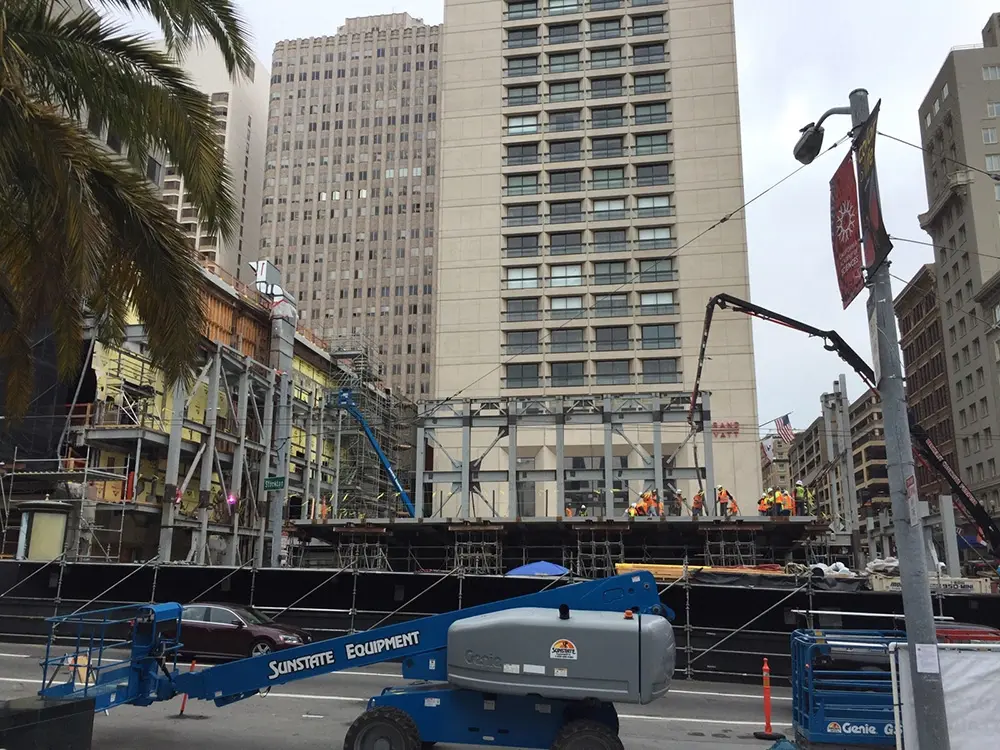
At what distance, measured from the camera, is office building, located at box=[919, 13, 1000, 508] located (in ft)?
237

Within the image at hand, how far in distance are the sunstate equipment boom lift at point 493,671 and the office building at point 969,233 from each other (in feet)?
232

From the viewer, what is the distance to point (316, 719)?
12133mm

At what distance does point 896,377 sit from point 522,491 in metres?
46.4

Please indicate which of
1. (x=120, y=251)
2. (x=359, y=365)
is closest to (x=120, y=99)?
(x=120, y=251)

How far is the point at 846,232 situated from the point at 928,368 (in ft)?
306

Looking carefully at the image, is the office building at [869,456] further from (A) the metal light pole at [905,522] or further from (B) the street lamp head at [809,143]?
(A) the metal light pole at [905,522]

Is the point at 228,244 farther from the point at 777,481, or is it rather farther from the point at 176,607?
the point at 777,481

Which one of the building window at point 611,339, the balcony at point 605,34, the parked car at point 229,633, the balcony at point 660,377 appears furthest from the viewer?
the balcony at point 605,34

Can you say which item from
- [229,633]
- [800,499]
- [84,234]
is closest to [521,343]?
[800,499]

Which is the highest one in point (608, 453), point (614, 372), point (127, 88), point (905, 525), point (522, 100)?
point (522, 100)

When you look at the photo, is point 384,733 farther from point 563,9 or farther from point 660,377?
point 563,9

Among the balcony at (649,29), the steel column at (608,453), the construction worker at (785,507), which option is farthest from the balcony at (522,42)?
the construction worker at (785,507)

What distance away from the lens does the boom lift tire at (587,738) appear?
8445mm

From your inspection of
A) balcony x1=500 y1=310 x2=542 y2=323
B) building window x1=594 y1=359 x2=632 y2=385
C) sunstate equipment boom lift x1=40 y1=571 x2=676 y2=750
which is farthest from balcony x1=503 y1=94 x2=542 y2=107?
sunstate equipment boom lift x1=40 y1=571 x2=676 y2=750
